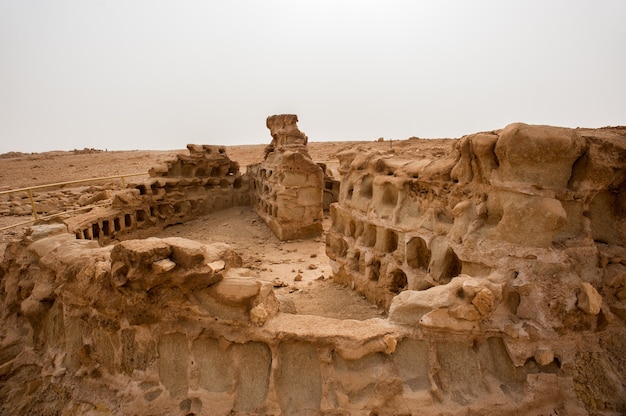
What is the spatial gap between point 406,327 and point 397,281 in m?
1.69

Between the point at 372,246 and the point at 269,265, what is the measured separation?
3020 millimetres

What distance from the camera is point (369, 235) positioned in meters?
4.98

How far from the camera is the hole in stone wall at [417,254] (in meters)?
4.11

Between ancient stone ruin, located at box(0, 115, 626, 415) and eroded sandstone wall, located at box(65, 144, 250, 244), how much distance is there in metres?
3.95

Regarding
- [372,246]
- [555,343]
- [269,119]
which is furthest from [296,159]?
[555,343]

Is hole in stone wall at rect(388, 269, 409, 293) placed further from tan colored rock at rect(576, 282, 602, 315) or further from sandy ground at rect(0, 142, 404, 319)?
tan colored rock at rect(576, 282, 602, 315)

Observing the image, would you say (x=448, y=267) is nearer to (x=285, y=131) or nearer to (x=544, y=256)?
(x=544, y=256)

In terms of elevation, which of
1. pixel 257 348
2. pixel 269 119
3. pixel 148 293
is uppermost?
pixel 269 119

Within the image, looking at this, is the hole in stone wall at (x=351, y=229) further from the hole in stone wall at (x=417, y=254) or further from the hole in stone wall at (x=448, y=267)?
the hole in stone wall at (x=448, y=267)

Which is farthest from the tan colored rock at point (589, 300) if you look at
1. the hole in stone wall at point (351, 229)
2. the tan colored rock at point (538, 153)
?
the hole in stone wall at point (351, 229)

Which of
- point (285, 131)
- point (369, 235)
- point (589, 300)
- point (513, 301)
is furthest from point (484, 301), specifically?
point (285, 131)

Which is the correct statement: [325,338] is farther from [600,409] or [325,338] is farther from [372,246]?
[372,246]

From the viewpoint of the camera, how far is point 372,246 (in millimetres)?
4988

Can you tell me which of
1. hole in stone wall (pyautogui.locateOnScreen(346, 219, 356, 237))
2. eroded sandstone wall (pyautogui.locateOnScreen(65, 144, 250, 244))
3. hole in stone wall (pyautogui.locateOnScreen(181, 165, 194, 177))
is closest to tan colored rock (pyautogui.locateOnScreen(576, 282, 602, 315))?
hole in stone wall (pyautogui.locateOnScreen(346, 219, 356, 237))
